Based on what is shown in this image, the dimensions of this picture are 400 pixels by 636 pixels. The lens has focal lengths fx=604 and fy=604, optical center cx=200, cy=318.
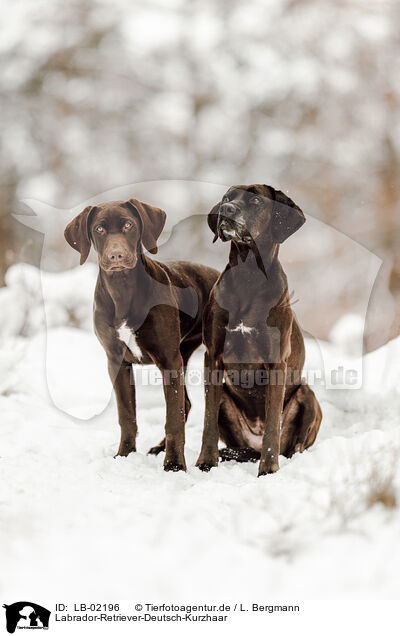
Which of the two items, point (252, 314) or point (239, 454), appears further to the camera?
point (239, 454)

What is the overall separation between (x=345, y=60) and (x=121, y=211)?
79 centimetres

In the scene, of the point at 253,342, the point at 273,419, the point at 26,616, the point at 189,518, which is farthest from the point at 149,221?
the point at 26,616

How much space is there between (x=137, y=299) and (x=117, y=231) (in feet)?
0.45

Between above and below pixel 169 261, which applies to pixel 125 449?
below

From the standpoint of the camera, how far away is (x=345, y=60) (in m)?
1.54

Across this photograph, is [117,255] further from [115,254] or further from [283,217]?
[283,217]

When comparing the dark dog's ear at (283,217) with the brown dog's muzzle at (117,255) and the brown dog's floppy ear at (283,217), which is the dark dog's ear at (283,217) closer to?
the brown dog's floppy ear at (283,217)

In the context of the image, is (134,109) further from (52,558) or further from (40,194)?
(52,558)

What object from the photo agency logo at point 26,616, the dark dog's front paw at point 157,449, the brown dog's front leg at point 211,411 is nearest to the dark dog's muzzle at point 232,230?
the brown dog's front leg at point 211,411

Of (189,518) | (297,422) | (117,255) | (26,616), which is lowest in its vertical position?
(26,616)

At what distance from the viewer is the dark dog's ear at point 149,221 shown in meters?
1.17

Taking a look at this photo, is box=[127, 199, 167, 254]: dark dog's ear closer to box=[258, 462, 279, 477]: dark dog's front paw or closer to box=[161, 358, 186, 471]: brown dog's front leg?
box=[161, 358, 186, 471]: brown dog's front leg

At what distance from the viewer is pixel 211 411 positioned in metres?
1.22

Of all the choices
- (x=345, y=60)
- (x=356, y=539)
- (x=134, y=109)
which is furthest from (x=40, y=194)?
(x=356, y=539)
